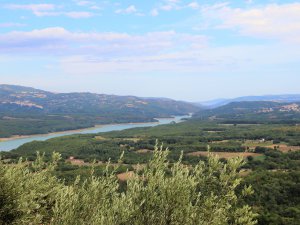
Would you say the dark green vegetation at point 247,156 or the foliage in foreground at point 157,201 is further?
the dark green vegetation at point 247,156

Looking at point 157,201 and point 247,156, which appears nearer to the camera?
point 157,201

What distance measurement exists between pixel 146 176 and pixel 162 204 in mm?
1528

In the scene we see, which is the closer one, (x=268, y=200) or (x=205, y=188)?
(x=205, y=188)

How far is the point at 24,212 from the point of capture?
50.8 feet

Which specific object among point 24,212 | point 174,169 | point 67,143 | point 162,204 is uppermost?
point 174,169

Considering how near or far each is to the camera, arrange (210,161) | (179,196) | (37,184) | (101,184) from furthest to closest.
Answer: (37,184) < (101,184) < (210,161) < (179,196)

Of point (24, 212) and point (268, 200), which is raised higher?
point (24, 212)

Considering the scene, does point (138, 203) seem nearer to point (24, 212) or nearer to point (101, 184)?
point (101, 184)

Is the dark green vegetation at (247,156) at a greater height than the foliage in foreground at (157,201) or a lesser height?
lesser

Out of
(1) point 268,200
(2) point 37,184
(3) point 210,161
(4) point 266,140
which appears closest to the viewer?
(3) point 210,161

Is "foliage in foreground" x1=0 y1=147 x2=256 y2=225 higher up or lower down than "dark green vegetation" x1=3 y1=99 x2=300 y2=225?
higher up

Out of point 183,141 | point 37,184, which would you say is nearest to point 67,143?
point 183,141

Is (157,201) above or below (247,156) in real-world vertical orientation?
above

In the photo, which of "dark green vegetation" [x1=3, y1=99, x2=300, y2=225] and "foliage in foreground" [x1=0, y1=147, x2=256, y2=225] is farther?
"dark green vegetation" [x1=3, y1=99, x2=300, y2=225]
